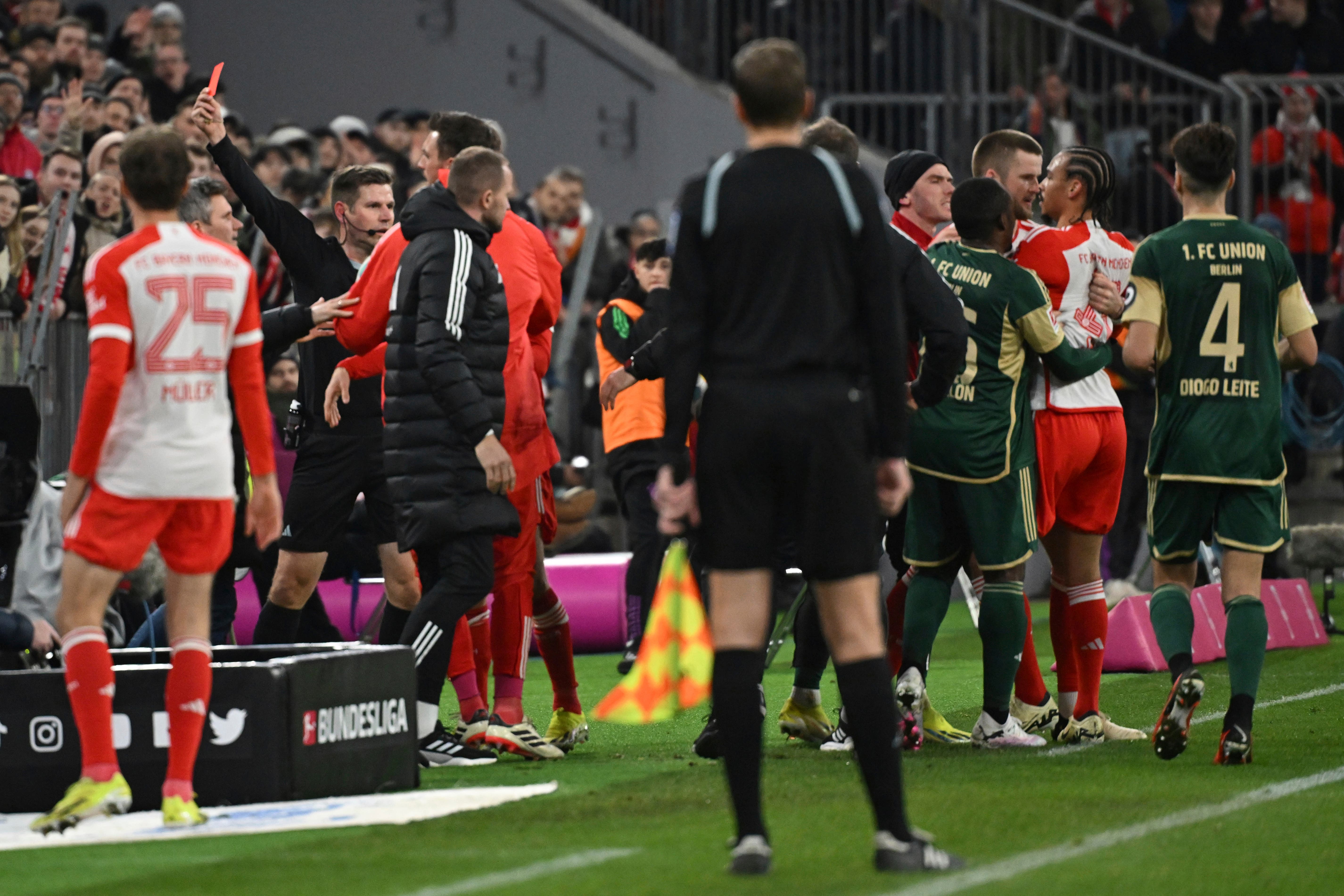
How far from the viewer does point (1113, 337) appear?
884 centimetres

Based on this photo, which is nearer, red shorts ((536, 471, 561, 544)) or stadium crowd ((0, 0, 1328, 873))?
stadium crowd ((0, 0, 1328, 873))

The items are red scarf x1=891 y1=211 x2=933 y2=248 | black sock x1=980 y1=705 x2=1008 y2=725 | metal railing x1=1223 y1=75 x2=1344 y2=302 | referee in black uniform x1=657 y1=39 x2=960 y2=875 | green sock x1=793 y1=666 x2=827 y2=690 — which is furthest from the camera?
metal railing x1=1223 y1=75 x2=1344 y2=302

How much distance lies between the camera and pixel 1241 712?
23.0 feet

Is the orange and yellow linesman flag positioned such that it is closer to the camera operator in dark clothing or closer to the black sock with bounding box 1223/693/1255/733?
the black sock with bounding box 1223/693/1255/733

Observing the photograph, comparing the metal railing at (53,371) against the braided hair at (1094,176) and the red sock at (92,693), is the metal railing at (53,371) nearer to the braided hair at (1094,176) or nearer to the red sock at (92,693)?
the red sock at (92,693)

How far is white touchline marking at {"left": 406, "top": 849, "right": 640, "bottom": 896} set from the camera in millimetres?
5023

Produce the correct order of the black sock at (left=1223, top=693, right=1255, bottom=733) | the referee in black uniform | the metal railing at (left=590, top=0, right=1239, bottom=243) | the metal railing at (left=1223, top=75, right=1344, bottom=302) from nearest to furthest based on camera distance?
the referee in black uniform < the black sock at (left=1223, top=693, right=1255, bottom=733) < the metal railing at (left=590, top=0, right=1239, bottom=243) < the metal railing at (left=1223, top=75, right=1344, bottom=302)

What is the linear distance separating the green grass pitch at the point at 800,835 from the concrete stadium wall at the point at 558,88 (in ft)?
36.2

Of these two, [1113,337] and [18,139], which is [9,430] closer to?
[1113,337]

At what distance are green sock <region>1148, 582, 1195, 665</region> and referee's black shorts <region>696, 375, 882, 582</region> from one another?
2.41 meters

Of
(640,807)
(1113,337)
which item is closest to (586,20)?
(1113,337)

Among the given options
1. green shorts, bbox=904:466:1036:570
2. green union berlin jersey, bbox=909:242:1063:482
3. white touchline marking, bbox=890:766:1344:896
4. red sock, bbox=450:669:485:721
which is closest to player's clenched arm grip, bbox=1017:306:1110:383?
green union berlin jersey, bbox=909:242:1063:482

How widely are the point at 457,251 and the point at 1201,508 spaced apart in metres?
2.74

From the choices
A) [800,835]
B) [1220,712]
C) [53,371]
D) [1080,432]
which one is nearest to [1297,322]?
[1080,432]
